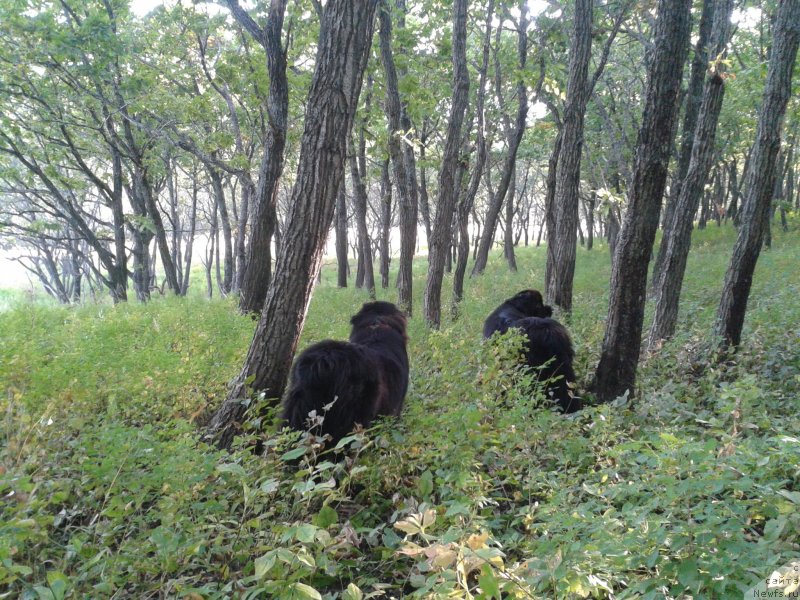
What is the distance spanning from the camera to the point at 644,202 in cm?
506

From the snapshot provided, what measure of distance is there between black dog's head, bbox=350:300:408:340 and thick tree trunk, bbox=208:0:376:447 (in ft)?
4.70

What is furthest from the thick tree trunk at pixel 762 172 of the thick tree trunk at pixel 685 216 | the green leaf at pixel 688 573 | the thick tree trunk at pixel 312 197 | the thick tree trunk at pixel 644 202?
the green leaf at pixel 688 573

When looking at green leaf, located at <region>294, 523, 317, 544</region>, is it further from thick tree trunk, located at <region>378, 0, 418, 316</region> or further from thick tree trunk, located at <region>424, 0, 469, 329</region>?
thick tree trunk, located at <region>378, 0, 418, 316</region>

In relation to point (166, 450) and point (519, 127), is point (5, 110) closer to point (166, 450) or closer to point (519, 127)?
point (519, 127)

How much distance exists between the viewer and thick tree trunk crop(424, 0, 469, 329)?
8805 mm

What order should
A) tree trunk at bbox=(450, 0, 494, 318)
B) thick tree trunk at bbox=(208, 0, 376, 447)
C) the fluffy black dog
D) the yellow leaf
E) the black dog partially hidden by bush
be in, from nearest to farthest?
the yellow leaf < the fluffy black dog < thick tree trunk at bbox=(208, 0, 376, 447) < the black dog partially hidden by bush < tree trunk at bbox=(450, 0, 494, 318)

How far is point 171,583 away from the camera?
7.26 ft

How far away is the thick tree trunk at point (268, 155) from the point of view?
21.5 ft

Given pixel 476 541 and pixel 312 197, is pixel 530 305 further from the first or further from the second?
pixel 476 541

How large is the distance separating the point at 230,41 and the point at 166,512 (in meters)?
16.4

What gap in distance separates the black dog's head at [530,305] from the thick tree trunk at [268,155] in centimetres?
407

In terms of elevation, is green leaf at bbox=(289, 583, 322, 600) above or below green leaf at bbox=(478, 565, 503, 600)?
below

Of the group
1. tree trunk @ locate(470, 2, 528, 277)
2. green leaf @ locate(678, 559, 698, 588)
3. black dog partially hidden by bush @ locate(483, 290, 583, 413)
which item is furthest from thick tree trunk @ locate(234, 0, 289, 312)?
green leaf @ locate(678, 559, 698, 588)

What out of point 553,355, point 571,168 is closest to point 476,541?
point 553,355
